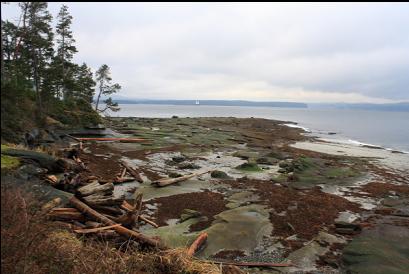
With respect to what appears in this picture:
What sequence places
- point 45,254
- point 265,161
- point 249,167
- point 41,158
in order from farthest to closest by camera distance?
point 265,161, point 249,167, point 41,158, point 45,254

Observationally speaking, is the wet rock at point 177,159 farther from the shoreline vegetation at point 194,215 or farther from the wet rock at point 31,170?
the wet rock at point 31,170

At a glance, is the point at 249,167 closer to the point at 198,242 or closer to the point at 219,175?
the point at 219,175

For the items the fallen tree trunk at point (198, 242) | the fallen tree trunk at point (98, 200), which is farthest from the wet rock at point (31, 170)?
the fallen tree trunk at point (198, 242)

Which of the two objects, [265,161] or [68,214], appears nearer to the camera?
[68,214]

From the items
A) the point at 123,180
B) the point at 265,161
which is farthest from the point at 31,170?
the point at 265,161

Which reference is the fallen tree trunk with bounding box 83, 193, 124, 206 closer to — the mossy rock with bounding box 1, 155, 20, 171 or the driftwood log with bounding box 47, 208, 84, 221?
the driftwood log with bounding box 47, 208, 84, 221

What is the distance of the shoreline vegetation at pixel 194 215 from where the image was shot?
5.86 m

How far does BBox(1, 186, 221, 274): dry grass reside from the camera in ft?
12.3

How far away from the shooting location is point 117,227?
9.33 metres

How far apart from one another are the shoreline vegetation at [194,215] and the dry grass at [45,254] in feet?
0.07

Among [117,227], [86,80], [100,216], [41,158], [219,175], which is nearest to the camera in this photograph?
[117,227]

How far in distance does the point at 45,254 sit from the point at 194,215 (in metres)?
9.90

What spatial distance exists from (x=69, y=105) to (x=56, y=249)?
3882 cm

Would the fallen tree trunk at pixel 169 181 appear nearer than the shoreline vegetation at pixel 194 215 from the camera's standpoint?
No
